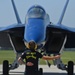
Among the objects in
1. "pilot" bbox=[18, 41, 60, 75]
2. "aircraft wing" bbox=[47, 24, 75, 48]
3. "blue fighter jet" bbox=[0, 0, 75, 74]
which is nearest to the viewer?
"pilot" bbox=[18, 41, 60, 75]

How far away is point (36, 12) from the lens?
11211 mm

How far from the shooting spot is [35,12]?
11227mm

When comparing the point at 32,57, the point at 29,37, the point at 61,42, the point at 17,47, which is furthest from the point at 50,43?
the point at 32,57

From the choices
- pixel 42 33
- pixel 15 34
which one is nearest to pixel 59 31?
pixel 15 34

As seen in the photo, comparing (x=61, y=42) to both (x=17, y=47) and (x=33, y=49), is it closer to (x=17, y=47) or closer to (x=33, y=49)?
(x=17, y=47)

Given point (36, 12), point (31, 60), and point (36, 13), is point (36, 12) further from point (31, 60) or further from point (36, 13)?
point (31, 60)

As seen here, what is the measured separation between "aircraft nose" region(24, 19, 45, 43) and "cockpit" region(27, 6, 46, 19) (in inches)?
10.7

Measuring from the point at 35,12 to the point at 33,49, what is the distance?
8.40ft

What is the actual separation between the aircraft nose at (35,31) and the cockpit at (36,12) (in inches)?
10.7

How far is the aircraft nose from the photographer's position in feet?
32.0

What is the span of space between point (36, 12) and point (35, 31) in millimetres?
1361

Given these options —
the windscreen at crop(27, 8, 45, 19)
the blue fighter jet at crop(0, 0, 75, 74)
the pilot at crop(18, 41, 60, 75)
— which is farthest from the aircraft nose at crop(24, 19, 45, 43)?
the pilot at crop(18, 41, 60, 75)

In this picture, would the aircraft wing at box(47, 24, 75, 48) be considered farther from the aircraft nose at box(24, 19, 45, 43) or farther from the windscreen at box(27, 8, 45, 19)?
the aircraft nose at box(24, 19, 45, 43)

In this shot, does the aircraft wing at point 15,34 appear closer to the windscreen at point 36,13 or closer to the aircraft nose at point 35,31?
the windscreen at point 36,13
